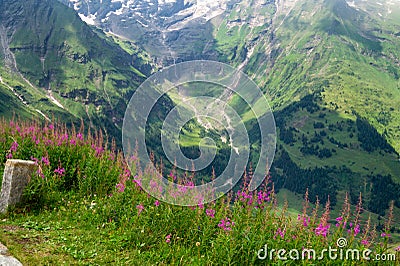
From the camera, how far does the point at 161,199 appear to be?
9.38 meters

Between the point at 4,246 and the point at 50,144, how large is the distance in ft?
17.9

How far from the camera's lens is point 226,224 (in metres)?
8.27

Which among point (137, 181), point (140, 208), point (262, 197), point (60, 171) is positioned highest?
point (262, 197)

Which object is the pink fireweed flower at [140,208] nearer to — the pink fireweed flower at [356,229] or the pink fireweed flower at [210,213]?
the pink fireweed flower at [210,213]

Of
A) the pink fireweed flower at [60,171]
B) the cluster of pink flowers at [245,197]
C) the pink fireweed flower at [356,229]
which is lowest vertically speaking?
the pink fireweed flower at [60,171]

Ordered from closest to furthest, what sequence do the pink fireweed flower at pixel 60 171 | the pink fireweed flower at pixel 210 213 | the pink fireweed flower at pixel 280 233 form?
1. the pink fireweed flower at pixel 280 233
2. the pink fireweed flower at pixel 210 213
3. the pink fireweed flower at pixel 60 171

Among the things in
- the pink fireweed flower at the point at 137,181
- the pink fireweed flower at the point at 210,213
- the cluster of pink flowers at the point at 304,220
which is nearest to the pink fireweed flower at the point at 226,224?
the pink fireweed flower at the point at 210,213

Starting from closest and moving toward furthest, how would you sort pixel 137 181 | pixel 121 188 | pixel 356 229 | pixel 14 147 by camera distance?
pixel 356 229
pixel 137 181
pixel 121 188
pixel 14 147

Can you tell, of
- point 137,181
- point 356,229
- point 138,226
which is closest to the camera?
point 356,229

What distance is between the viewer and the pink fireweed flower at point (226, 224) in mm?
8188

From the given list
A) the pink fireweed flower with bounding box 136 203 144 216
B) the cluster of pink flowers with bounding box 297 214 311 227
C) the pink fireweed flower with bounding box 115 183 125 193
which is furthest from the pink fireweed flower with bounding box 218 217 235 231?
the pink fireweed flower with bounding box 115 183 125 193

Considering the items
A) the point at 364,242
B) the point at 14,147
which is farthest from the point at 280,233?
the point at 14,147

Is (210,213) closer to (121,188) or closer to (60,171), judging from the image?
(121,188)

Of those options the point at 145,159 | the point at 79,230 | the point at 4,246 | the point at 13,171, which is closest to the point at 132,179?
the point at 145,159
